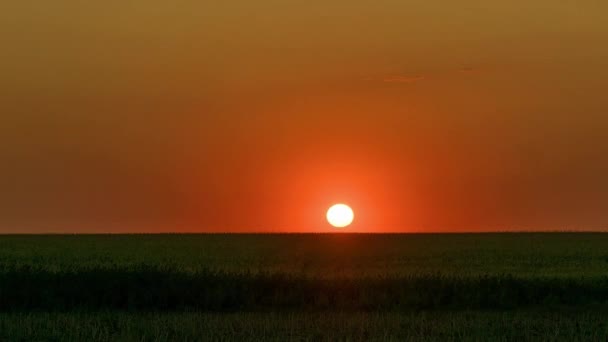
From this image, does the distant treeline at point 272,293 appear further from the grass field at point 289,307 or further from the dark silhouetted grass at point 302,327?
the dark silhouetted grass at point 302,327

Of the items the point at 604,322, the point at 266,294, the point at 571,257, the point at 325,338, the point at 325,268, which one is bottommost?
the point at 325,338

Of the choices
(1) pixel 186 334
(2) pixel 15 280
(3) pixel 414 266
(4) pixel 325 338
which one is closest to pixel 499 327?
(4) pixel 325 338

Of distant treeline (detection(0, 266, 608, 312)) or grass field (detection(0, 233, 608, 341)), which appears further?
distant treeline (detection(0, 266, 608, 312))

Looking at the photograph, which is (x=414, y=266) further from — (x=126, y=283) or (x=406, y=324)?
(x=406, y=324)

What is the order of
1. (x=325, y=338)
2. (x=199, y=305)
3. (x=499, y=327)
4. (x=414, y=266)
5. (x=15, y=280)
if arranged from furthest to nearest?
(x=414, y=266) → (x=15, y=280) → (x=199, y=305) → (x=499, y=327) → (x=325, y=338)

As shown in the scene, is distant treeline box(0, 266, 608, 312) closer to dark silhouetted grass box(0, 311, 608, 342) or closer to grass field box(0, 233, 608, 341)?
grass field box(0, 233, 608, 341)

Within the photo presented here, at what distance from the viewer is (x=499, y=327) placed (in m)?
23.0

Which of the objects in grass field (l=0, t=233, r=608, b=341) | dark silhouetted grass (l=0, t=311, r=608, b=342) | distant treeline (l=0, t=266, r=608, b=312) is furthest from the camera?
distant treeline (l=0, t=266, r=608, b=312)

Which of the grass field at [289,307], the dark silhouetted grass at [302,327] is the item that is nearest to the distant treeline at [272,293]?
the grass field at [289,307]

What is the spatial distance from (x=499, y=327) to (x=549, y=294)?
7648 millimetres

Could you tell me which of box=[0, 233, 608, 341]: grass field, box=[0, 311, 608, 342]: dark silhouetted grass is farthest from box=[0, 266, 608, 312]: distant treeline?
box=[0, 311, 608, 342]: dark silhouetted grass

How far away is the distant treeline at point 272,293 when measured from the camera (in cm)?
2828

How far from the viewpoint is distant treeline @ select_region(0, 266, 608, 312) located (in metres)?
28.3

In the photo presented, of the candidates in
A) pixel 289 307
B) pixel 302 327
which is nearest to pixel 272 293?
pixel 289 307
